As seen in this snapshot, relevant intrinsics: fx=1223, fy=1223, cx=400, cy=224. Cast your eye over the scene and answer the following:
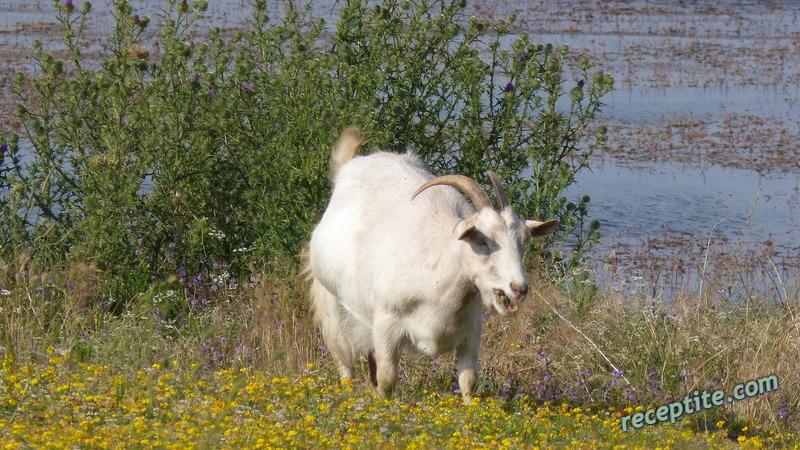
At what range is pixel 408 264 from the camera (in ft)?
19.6

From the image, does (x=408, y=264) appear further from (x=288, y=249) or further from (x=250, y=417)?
(x=288, y=249)

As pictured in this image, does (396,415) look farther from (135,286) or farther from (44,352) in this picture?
(135,286)

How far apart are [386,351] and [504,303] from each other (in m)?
0.86

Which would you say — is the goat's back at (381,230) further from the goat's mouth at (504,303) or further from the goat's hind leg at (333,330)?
the goat's mouth at (504,303)

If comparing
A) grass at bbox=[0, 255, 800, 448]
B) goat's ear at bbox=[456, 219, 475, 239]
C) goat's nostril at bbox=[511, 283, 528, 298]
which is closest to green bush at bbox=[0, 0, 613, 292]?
grass at bbox=[0, 255, 800, 448]

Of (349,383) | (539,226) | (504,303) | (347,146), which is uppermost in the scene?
(347,146)

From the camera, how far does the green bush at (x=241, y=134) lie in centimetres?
750

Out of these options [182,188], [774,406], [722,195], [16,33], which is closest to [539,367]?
[774,406]

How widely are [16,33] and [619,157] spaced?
378 inches

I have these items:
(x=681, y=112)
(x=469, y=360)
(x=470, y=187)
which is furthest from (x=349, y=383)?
(x=681, y=112)

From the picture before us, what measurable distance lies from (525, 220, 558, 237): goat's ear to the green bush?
181 cm

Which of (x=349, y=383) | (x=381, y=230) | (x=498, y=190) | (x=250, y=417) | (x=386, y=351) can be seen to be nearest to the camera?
(x=250, y=417)

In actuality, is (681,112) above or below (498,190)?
above

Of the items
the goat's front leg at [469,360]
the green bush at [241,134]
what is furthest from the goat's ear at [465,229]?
the green bush at [241,134]
